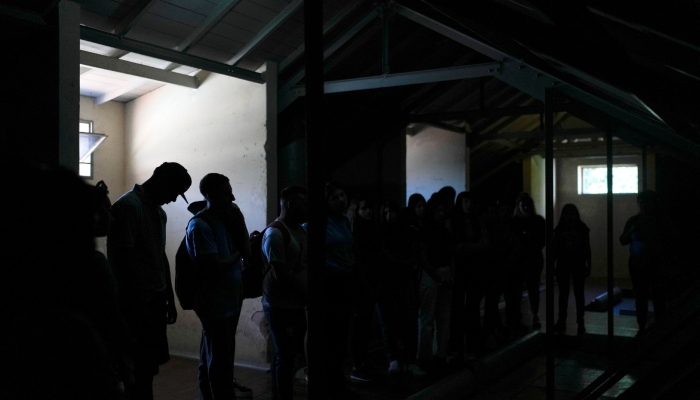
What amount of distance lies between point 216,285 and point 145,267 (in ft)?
1.46

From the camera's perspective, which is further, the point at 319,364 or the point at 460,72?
the point at 460,72

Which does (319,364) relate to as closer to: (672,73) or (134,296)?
(134,296)

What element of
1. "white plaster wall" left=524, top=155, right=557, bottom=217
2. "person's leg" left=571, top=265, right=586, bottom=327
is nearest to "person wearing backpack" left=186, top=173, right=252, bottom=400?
"person's leg" left=571, top=265, right=586, bottom=327

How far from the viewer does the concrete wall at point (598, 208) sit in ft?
51.3

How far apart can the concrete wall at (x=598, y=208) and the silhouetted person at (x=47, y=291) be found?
51.9 feet

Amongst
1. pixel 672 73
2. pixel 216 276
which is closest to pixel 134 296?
pixel 216 276

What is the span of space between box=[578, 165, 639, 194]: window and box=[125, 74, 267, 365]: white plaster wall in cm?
1223

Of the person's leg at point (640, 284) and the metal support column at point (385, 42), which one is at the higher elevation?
the metal support column at point (385, 42)

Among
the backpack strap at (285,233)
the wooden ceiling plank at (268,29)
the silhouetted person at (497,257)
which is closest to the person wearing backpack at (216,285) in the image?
the backpack strap at (285,233)

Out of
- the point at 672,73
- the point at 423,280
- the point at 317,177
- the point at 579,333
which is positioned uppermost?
the point at 672,73

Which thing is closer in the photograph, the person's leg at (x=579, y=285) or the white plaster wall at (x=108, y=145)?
the white plaster wall at (x=108, y=145)

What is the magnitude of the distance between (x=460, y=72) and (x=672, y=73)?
2.22 metres

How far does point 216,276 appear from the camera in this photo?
374 centimetres

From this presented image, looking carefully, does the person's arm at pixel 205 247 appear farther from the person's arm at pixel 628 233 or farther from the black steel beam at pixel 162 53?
the person's arm at pixel 628 233
